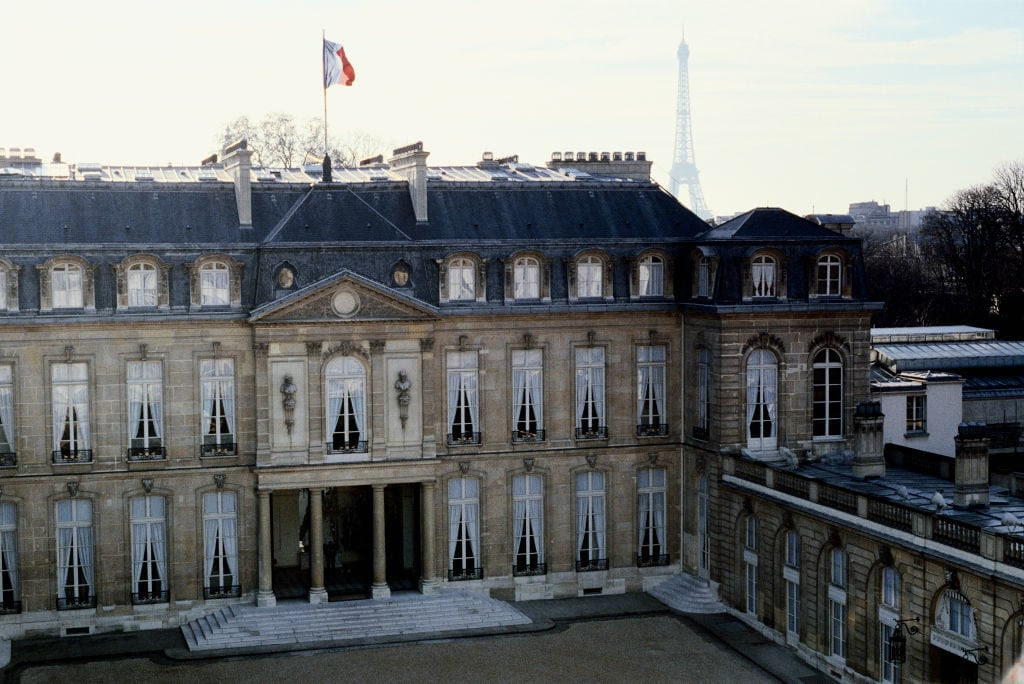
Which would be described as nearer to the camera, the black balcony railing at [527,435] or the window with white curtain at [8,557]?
the window with white curtain at [8,557]

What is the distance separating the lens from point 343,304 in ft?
141

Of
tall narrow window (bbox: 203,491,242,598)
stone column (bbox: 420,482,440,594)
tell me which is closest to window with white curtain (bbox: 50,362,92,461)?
tall narrow window (bbox: 203,491,242,598)

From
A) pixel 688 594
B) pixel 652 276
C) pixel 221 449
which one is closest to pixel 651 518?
pixel 688 594

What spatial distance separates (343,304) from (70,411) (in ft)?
27.5

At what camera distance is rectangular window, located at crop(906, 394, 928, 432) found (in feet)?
160

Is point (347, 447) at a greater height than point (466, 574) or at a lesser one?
greater

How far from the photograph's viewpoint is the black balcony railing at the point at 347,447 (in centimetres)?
4347

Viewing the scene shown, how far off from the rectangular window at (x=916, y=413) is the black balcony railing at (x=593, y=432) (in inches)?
413

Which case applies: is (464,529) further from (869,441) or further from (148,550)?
(869,441)

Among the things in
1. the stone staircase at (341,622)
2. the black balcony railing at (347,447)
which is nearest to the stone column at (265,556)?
the stone staircase at (341,622)

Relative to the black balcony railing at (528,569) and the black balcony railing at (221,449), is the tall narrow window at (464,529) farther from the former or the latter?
the black balcony railing at (221,449)

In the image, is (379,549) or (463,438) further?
(463,438)

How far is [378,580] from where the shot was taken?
4394cm

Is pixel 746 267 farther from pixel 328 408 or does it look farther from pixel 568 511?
pixel 328 408
